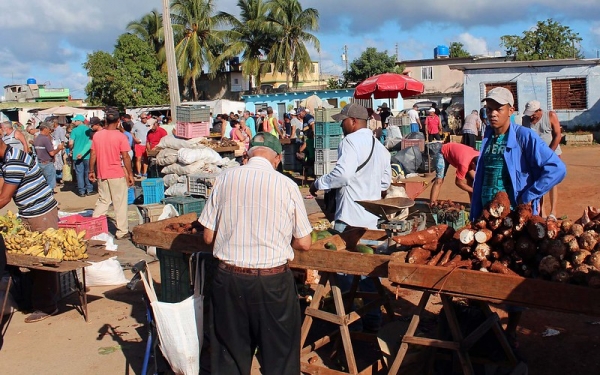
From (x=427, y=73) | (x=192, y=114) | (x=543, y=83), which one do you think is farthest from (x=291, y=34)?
(x=192, y=114)

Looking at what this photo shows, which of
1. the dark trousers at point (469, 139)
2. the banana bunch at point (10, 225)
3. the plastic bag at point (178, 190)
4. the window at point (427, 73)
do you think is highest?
the window at point (427, 73)

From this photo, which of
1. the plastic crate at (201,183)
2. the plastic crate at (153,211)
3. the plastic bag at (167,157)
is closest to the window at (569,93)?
the plastic bag at (167,157)

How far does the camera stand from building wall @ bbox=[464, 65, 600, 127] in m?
26.3

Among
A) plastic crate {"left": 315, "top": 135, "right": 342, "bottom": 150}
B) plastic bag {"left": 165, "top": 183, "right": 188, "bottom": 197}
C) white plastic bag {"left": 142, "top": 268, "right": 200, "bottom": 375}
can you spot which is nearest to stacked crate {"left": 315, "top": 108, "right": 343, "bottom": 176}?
plastic crate {"left": 315, "top": 135, "right": 342, "bottom": 150}

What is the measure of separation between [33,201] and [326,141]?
8967 mm

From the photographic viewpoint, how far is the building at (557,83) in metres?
26.3

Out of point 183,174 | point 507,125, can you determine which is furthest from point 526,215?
point 183,174

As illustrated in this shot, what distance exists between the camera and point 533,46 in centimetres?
4244

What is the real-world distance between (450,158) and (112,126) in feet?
17.4

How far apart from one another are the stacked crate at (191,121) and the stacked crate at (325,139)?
2.86m

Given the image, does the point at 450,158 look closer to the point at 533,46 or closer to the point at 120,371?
the point at 120,371

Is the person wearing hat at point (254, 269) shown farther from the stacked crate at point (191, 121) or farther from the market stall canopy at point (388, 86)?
the market stall canopy at point (388, 86)

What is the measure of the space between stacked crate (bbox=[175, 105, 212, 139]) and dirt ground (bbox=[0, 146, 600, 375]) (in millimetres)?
7716

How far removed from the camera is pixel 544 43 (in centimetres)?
4181
